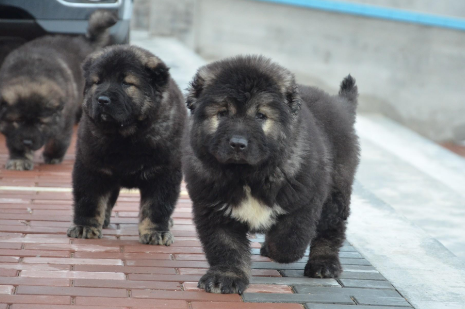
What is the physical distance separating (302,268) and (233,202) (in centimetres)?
73

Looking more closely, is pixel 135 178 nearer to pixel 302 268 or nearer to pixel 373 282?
pixel 302 268

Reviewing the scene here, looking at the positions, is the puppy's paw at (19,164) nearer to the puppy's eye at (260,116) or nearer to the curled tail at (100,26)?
the curled tail at (100,26)

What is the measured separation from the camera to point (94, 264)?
12.5 ft

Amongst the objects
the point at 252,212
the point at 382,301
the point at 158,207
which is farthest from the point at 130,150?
the point at 382,301

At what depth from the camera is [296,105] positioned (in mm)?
3449

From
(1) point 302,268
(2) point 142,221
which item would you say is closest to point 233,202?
(1) point 302,268

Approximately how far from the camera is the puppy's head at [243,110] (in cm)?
325

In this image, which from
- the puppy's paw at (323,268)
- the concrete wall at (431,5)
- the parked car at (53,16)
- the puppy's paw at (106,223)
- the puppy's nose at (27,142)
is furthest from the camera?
the concrete wall at (431,5)

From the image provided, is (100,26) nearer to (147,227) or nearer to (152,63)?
(152,63)

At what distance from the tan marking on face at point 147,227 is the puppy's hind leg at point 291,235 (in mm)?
993

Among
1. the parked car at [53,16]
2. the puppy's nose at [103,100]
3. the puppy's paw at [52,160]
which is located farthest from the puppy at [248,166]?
the parked car at [53,16]

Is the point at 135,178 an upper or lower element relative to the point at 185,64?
upper

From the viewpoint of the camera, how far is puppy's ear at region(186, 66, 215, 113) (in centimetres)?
340

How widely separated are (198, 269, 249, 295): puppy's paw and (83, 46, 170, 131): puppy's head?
47.9 inches
